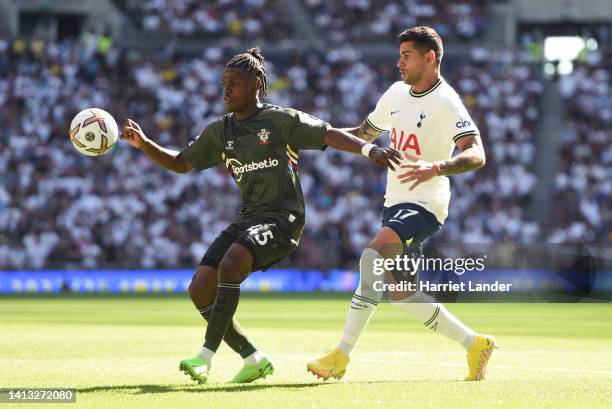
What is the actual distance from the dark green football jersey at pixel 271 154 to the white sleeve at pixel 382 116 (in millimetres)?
745

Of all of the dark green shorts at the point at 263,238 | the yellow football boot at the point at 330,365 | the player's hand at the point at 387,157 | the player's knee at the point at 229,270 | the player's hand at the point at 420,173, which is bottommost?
the yellow football boot at the point at 330,365

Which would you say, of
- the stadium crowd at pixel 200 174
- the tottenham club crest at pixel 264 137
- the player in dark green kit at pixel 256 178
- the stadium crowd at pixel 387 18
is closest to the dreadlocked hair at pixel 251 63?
the player in dark green kit at pixel 256 178

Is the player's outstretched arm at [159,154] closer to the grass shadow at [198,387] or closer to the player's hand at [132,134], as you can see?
the player's hand at [132,134]

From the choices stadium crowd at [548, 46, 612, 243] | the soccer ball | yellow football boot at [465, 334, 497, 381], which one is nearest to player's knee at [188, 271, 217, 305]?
the soccer ball

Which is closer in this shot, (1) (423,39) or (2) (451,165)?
(2) (451,165)

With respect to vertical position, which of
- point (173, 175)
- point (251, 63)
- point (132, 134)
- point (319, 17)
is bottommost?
point (173, 175)

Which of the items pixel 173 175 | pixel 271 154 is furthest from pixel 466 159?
pixel 173 175

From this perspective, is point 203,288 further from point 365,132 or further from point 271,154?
point 365,132

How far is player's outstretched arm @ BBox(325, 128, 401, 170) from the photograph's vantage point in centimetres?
845

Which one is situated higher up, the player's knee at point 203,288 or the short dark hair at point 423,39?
the short dark hair at point 423,39

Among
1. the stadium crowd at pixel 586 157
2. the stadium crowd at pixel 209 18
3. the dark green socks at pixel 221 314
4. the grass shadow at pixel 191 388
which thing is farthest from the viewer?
the stadium crowd at pixel 209 18

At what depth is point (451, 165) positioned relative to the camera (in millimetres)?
8477

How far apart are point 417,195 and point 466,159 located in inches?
29.0

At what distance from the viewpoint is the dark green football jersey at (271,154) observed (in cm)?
906
